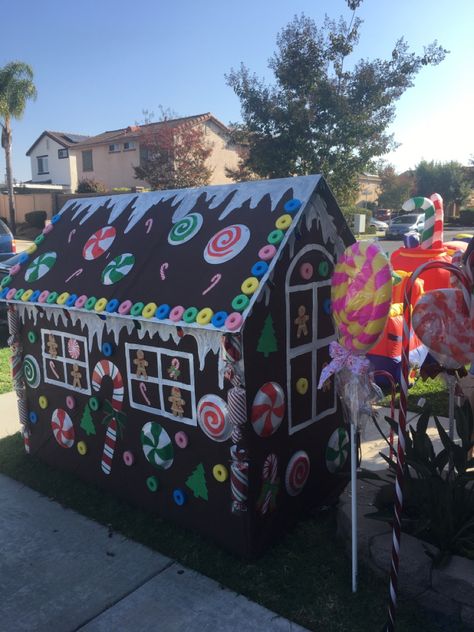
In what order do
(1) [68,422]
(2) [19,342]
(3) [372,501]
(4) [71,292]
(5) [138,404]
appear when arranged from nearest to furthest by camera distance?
(3) [372,501] → (5) [138,404] → (4) [71,292] → (1) [68,422] → (2) [19,342]

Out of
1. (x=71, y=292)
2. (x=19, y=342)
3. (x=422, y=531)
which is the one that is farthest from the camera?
(x=19, y=342)

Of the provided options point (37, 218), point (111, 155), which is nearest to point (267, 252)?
point (37, 218)

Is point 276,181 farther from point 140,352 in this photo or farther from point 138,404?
point 138,404

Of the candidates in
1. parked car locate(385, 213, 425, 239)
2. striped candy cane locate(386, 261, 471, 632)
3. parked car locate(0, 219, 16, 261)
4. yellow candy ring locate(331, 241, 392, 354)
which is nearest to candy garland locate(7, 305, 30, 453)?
yellow candy ring locate(331, 241, 392, 354)

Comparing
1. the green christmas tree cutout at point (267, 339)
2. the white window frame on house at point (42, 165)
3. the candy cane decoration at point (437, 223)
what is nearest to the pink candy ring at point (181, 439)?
the green christmas tree cutout at point (267, 339)

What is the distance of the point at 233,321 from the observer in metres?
2.93

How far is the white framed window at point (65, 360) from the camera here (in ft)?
13.8

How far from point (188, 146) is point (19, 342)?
2341 cm

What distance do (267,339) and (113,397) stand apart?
4.70 ft

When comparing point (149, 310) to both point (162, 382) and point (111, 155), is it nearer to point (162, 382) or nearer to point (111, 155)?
point (162, 382)

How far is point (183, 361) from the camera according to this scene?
11.2ft

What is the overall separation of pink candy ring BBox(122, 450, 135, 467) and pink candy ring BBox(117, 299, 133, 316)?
3.64ft

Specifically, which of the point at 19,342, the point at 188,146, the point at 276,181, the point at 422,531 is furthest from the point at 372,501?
the point at 188,146

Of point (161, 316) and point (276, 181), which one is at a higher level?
point (276, 181)
